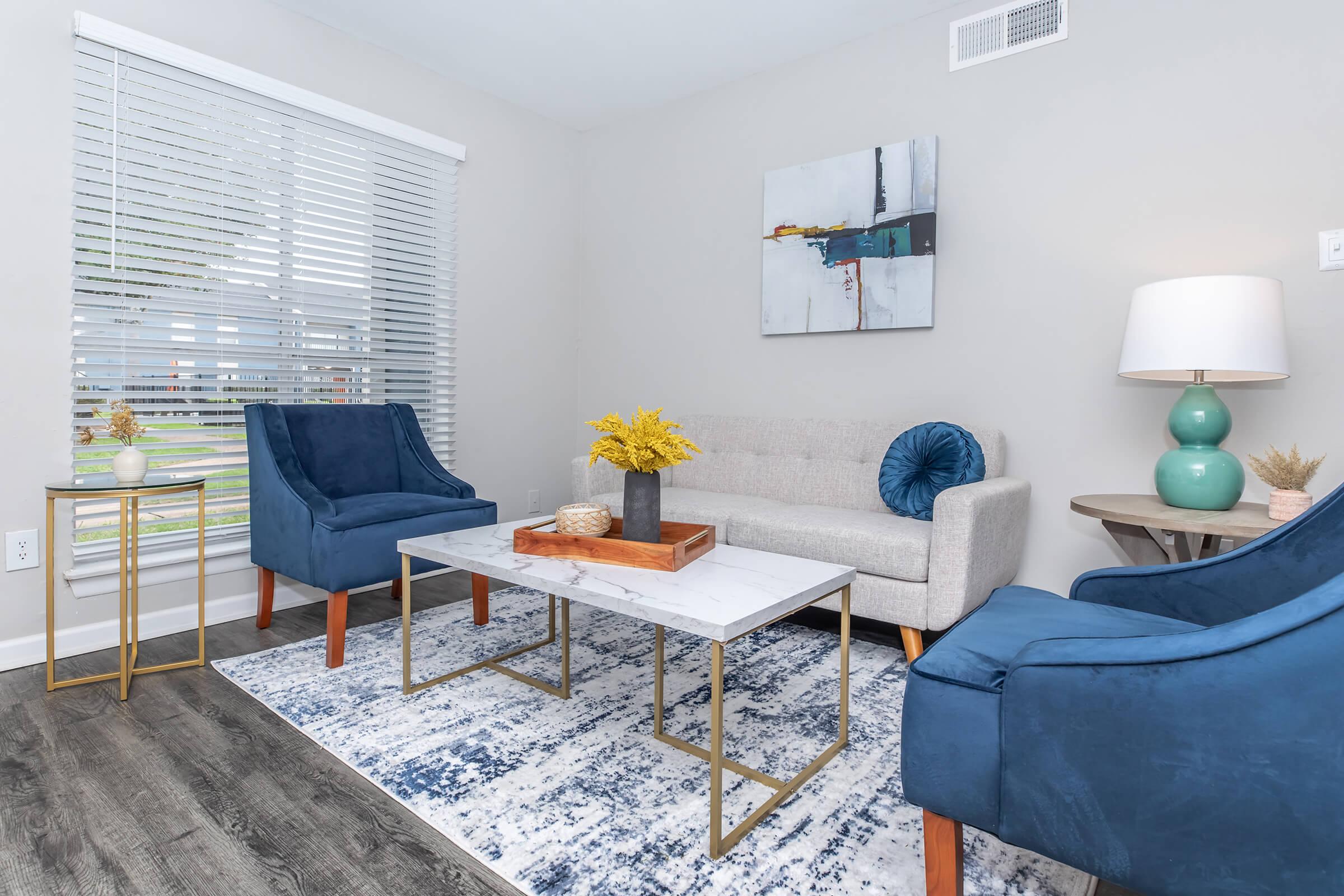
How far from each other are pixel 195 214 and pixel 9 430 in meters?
0.99

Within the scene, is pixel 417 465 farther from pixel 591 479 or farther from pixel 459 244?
pixel 459 244

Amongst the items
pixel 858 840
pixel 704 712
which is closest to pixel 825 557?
pixel 704 712

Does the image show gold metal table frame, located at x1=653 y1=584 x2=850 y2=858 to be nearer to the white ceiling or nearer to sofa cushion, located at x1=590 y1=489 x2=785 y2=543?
sofa cushion, located at x1=590 y1=489 x2=785 y2=543

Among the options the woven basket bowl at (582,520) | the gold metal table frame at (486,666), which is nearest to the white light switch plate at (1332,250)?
the woven basket bowl at (582,520)

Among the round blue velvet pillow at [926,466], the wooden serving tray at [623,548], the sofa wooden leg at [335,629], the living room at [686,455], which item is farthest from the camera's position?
the round blue velvet pillow at [926,466]

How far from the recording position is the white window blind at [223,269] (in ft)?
8.05

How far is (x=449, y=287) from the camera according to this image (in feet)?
11.8

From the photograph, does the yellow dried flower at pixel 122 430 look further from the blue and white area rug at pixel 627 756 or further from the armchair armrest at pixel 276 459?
the blue and white area rug at pixel 627 756

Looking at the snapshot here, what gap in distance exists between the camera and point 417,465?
2.99 metres

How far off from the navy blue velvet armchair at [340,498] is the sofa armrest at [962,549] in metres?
1.63

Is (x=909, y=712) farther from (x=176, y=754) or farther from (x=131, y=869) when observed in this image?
(x=176, y=754)

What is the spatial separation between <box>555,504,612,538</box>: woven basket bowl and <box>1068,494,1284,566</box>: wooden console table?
1.44m

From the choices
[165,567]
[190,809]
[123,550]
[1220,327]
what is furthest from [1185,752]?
[165,567]

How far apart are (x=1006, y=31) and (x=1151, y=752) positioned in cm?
285
